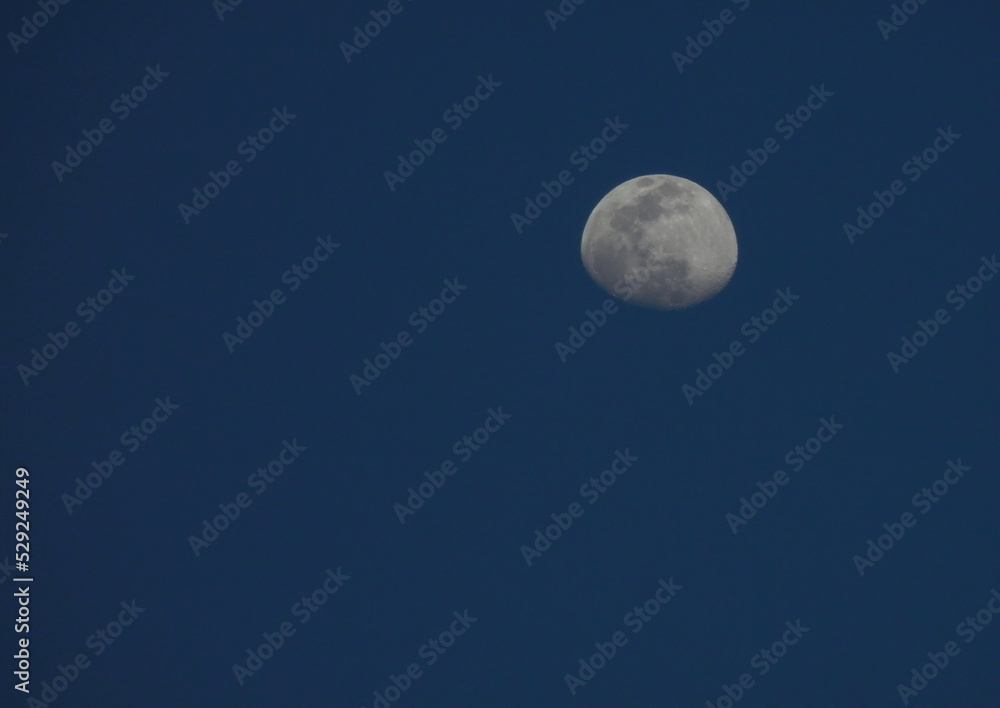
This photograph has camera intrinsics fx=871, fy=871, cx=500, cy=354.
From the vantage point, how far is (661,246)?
16.9m

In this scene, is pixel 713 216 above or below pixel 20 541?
above

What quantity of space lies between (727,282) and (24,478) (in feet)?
44.2

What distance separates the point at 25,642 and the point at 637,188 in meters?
14.3

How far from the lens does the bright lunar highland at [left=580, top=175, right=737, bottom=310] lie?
55.6ft

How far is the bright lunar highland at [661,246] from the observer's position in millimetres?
16953

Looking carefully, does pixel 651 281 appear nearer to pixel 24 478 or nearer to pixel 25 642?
pixel 24 478

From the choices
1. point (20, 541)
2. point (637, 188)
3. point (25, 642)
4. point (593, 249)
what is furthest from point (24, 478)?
point (637, 188)

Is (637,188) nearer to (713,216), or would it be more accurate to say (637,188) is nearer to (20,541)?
(713,216)

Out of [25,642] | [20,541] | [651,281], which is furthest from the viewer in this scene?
[651,281]

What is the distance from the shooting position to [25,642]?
49.9 feet

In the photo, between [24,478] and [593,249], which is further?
[593,249]

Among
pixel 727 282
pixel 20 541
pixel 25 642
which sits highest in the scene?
pixel 727 282

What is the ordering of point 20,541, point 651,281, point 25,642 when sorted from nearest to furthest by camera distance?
point 20,541 < point 25,642 < point 651,281

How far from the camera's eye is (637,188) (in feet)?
59.2
